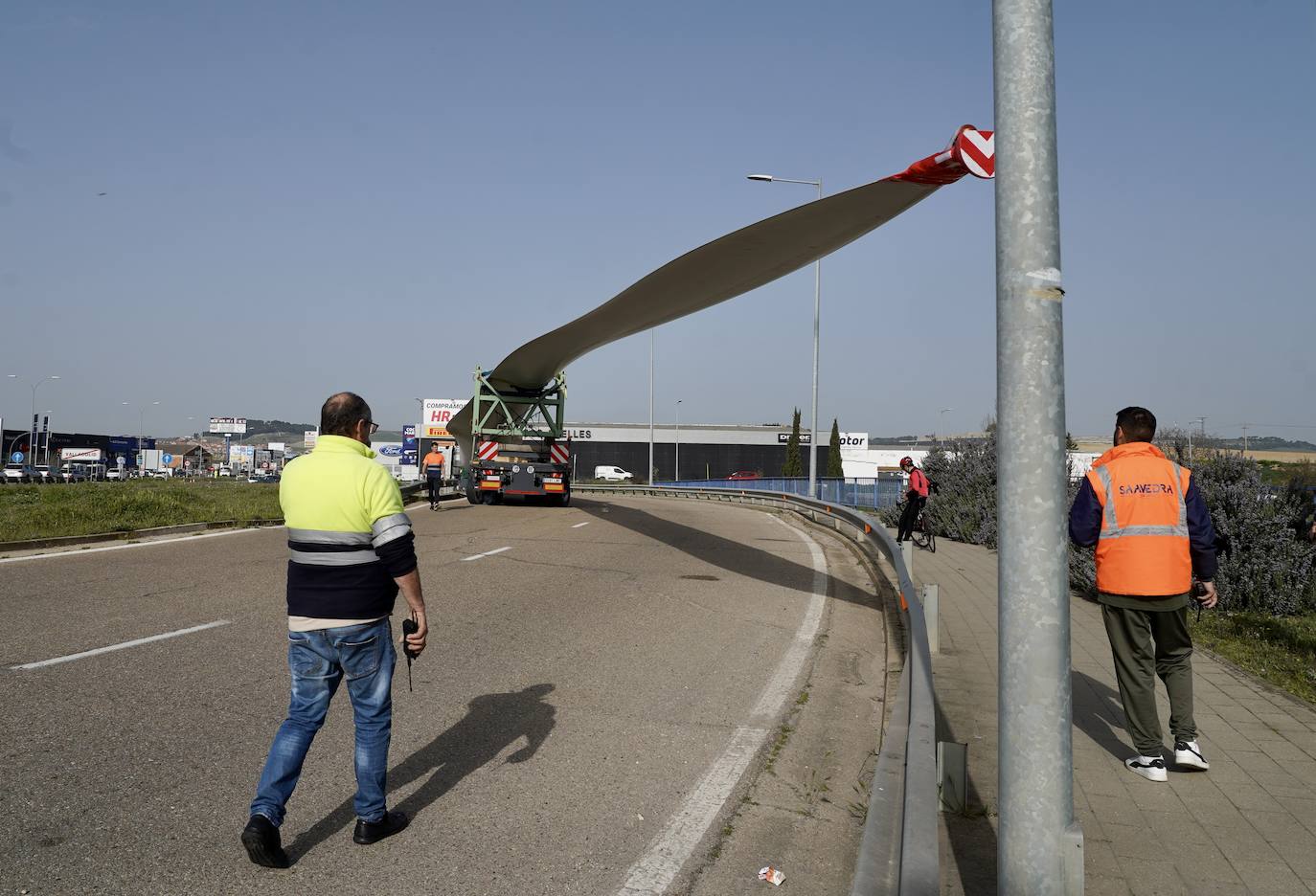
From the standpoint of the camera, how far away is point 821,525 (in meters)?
22.9

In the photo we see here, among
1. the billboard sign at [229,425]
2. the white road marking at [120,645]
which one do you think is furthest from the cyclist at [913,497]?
the billboard sign at [229,425]

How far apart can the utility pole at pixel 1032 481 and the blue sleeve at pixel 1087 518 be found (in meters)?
2.62

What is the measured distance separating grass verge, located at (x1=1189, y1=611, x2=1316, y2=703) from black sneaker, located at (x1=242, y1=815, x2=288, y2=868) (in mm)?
6802

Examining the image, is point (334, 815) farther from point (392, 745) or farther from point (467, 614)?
point (467, 614)

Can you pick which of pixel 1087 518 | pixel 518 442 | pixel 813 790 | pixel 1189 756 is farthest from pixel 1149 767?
pixel 518 442

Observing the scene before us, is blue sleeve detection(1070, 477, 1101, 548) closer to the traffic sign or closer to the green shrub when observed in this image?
the traffic sign

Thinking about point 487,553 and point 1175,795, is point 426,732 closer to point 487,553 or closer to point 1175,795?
point 1175,795

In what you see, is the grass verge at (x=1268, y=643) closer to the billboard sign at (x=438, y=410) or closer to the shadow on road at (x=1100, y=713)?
the shadow on road at (x=1100, y=713)

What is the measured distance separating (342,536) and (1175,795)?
423 centimetres

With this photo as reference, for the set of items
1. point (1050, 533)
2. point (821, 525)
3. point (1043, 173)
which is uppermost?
point (1043, 173)

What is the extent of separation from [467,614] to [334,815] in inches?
194

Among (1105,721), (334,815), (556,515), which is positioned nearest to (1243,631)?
(1105,721)

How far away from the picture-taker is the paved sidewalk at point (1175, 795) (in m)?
3.80

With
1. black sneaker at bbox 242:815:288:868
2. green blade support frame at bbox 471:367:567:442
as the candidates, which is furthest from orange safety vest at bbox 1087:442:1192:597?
green blade support frame at bbox 471:367:567:442
